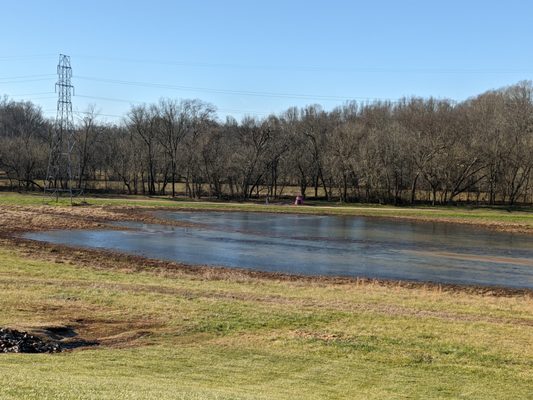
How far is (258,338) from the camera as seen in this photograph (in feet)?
45.2

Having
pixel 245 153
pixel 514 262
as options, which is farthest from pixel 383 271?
pixel 245 153

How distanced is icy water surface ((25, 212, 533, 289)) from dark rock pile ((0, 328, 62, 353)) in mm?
15830

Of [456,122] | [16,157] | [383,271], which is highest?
[456,122]

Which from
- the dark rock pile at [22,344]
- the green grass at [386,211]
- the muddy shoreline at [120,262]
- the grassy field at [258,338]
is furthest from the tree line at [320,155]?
the dark rock pile at [22,344]

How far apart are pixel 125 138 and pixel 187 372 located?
100707mm

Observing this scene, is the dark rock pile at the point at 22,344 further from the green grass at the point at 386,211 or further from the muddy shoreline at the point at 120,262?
the green grass at the point at 386,211

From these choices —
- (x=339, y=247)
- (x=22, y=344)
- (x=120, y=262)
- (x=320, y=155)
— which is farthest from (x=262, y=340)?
(x=320, y=155)

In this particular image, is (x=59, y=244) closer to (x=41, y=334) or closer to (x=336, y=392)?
(x=41, y=334)

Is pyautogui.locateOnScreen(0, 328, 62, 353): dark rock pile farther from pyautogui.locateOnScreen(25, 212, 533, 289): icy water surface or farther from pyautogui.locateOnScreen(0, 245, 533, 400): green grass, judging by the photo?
pyautogui.locateOnScreen(25, 212, 533, 289): icy water surface

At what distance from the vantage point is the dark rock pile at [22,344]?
438 inches

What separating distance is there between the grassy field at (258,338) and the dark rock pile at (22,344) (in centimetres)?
48

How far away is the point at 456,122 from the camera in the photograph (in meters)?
87.2

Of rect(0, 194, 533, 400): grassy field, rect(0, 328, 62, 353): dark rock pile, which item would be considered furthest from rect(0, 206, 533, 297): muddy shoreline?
rect(0, 328, 62, 353): dark rock pile

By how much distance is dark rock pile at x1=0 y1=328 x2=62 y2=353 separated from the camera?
11.1 metres
